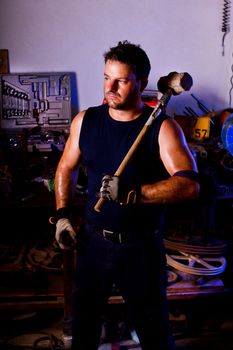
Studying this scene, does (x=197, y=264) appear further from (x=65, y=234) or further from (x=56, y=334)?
(x=65, y=234)

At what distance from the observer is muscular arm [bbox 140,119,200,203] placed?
189cm

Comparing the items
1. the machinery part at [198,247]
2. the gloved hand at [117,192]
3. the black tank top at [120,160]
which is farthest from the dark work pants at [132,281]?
the machinery part at [198,247]

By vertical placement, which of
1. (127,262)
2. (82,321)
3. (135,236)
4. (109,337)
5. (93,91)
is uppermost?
(93,91)

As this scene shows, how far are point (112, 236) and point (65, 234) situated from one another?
28 centimetres

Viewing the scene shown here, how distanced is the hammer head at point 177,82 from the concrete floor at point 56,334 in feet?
6.23

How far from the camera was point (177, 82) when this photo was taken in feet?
6.79

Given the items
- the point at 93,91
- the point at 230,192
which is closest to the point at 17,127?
the point at 93,91

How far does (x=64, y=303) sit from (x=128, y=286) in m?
0.88

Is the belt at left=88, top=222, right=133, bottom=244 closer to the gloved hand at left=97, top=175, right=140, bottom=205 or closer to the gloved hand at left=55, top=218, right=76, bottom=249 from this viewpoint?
the gloved hand at left=55, top=218, right=76, bottom=249

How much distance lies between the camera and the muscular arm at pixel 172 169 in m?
1.89

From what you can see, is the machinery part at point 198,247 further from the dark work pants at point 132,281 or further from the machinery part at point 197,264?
the dark work pants at point 132,281

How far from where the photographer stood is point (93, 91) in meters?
3.82

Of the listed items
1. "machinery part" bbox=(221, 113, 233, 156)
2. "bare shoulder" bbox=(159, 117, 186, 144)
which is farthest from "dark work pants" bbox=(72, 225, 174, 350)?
"machinery part" bbox=(221, 113, 233, 156)

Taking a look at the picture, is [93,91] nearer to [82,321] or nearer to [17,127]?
[17,127]
